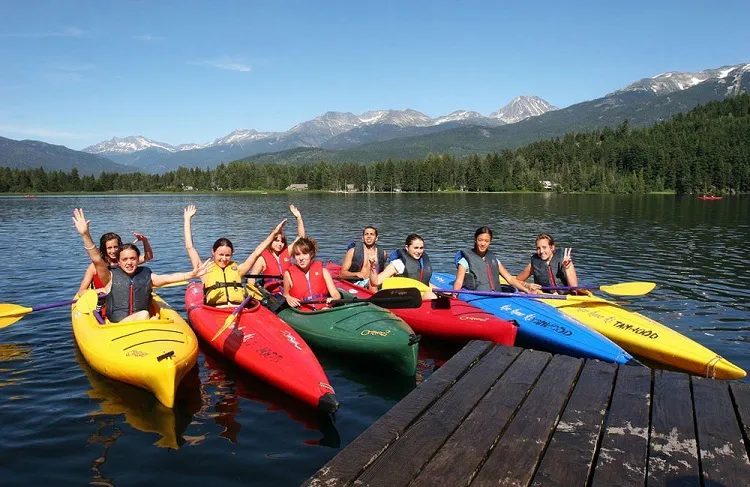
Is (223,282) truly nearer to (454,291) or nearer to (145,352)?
(145,352)

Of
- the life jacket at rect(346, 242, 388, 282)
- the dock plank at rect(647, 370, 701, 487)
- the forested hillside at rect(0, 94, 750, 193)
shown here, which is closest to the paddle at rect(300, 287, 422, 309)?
the dock plank at rect(647, 370, 701, 487)

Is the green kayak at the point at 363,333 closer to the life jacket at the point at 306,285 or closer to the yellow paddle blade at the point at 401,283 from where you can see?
the life jacket at the point at 306,285

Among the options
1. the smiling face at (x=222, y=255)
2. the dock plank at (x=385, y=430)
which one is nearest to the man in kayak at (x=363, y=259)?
the smiling face at (x=222, y=255)

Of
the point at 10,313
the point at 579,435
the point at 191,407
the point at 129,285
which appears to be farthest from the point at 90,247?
the point at 579,435

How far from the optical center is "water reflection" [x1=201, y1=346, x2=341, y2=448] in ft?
22.8

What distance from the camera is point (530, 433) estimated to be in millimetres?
4918

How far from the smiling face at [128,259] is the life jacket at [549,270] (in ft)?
27.3

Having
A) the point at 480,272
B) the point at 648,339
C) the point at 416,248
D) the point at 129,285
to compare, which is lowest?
the point at 648,339

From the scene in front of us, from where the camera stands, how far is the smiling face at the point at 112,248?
9.84 meters

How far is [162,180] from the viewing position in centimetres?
16500

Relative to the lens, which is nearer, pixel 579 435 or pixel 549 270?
pixel 579 435

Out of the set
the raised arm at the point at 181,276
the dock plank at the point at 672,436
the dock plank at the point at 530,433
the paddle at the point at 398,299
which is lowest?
the dock plank at the point at 672,436

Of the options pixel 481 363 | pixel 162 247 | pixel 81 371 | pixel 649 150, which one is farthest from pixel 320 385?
pixel 649 150

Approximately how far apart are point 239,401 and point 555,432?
15.8 ft
